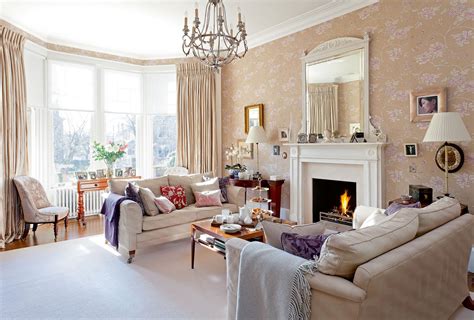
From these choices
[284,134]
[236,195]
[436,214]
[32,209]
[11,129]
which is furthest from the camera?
[284,134]

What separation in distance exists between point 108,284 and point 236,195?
2.30m

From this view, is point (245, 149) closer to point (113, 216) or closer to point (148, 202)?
point (148, 202)

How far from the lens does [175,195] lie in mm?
4430

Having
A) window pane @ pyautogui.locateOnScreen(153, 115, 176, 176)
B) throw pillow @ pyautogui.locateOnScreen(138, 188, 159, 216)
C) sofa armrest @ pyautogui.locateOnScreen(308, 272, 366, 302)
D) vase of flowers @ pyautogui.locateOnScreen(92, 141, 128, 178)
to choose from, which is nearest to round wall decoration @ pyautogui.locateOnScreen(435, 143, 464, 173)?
sofa armrest @ pyautogui.locateOnScreen(308, 272, 366, 302)

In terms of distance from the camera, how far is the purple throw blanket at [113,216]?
382 centimetres

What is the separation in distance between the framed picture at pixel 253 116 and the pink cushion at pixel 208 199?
1804 mm

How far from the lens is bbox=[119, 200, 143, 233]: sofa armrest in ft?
11.9

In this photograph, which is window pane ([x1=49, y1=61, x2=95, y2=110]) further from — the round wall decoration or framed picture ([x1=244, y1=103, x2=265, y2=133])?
the round wall decoration

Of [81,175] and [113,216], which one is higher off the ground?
[81,175]

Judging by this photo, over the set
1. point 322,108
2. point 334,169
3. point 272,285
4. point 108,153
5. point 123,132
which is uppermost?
point 322,108

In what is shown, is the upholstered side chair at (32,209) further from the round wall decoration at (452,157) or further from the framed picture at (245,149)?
the round wall decoration at (452,157)

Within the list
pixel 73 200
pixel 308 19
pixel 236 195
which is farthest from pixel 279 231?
pixel 73 200

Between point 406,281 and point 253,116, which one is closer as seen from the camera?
point 406,281

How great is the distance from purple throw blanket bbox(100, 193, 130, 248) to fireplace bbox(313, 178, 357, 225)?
2928 millimetres
